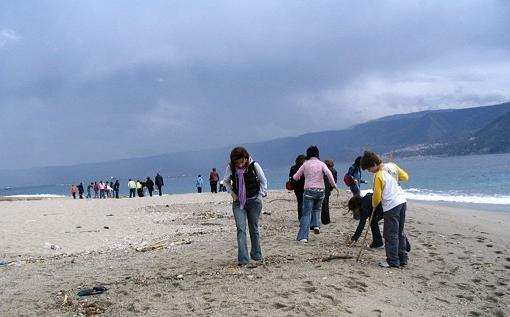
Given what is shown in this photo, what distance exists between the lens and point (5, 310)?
5.93 metres

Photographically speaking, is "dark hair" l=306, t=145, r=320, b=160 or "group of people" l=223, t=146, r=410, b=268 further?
"dark hair" l=306, t=145, r=320, b=160

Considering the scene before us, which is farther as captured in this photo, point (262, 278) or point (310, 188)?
point (310, 188)

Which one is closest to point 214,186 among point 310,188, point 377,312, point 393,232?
point 310,188

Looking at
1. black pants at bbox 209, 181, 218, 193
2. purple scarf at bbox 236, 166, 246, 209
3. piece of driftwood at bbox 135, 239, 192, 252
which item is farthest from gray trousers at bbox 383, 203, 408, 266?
black pants at bbox 209, 181, 218, 193

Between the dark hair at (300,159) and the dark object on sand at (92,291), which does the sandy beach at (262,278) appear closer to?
the dark object on sand at (92,291)

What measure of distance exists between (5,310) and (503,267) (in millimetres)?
7744

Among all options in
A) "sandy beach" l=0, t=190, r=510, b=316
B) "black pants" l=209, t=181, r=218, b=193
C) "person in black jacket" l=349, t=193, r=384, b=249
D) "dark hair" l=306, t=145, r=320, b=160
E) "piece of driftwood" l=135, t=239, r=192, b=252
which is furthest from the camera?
"black pants" l=209, t=181, r=218, b=193

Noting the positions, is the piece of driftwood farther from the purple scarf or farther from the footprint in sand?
the footprint in sand

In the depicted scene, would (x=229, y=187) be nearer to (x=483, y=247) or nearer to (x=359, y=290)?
(x=359, y=290)

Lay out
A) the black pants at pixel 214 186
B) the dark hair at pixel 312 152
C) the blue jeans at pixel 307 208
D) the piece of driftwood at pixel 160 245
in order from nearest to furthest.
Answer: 1. the blue jeans at pixel 307 208
2. the piece of driftwood at pixel 160 245
3. the dark hair at pixel 312 152
4. the black pants at pixel 214 186

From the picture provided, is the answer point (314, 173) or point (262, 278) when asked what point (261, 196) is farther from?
point (314, 173)

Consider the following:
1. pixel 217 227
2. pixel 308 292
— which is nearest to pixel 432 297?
pixel 308 292

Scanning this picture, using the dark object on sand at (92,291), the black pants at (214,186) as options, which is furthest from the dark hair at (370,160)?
the black pants at (214,186)

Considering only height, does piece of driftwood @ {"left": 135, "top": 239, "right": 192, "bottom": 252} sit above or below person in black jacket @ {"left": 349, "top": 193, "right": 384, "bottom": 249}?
below
